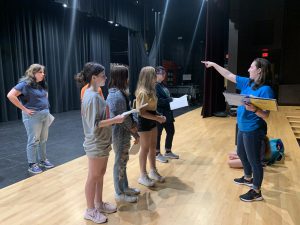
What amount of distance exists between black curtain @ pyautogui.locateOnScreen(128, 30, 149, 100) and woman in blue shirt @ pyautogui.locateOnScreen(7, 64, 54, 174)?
8222mm

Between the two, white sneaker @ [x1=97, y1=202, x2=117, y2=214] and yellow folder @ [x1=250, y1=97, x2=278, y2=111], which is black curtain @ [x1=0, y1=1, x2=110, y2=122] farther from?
yellow folder @ [x1=250, y1=97, x2=278, y2=111]

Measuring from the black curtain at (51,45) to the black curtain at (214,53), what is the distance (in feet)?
15.2

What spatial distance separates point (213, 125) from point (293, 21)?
18.1ft

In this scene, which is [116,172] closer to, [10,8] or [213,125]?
[213,125]

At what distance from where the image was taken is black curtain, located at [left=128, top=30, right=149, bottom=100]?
454 inches

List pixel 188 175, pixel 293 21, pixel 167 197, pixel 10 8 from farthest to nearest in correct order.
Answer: pixel 293 21
pixel 10 8
pixel 188 175
pixel 167 197

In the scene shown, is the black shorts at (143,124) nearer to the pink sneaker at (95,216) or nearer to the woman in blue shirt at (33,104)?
the pink sneaker at (95,216)

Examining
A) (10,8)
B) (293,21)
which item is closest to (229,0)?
(293,21)

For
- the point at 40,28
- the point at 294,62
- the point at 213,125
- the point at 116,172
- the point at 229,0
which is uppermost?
the point at 229,0

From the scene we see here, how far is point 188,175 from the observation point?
319 cm

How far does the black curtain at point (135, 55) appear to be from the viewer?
11.5 m

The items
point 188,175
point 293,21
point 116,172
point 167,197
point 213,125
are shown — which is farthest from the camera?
point 293,21

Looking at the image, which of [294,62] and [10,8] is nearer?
[10,8]

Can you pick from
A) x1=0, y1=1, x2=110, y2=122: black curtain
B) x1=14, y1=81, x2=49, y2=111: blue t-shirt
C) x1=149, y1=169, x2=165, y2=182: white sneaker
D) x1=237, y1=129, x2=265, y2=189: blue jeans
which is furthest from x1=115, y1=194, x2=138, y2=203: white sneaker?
x1=0, y1=1, x2=110, y2=122: black curtain
